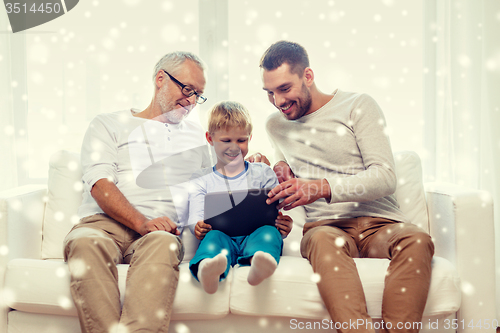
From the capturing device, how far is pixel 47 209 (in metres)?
1.59

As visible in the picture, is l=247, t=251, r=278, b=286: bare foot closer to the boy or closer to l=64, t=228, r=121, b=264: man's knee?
the boy

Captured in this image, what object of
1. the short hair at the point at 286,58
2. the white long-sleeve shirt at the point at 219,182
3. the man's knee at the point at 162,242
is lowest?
the man's knee at the point at 162,242

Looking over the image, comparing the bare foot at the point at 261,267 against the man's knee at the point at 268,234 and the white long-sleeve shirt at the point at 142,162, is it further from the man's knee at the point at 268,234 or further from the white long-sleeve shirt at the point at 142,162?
the white long-sleeve shirt at the point at 142,162

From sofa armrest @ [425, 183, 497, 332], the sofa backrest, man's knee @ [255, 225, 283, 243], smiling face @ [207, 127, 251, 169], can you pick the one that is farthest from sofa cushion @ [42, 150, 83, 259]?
sofa armrest @ [425, 183, 497, 332]

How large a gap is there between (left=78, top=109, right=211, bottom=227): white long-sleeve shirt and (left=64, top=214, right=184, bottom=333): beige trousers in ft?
0.80

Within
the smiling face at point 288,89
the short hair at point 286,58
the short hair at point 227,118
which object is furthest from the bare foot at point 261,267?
the short hair at point 286,58

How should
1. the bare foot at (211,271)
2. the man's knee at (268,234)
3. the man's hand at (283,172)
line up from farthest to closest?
1. the man's hand at (283,172)
2. the man's knee at (268,234)
3. the bare foot at (211,271)

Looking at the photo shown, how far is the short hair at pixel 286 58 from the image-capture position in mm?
1453

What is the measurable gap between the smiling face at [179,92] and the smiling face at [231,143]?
9.2 inches

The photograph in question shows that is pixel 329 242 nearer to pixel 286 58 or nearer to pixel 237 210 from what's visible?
pixel 237 210

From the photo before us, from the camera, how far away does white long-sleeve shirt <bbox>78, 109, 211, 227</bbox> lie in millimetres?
1438

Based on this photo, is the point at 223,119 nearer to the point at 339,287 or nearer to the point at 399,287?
the point at 339,287

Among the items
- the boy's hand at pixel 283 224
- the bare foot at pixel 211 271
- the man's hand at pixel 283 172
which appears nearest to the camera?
the bare foot at pixel 211 271

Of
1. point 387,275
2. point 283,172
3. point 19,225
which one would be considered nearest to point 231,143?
point 283,172
